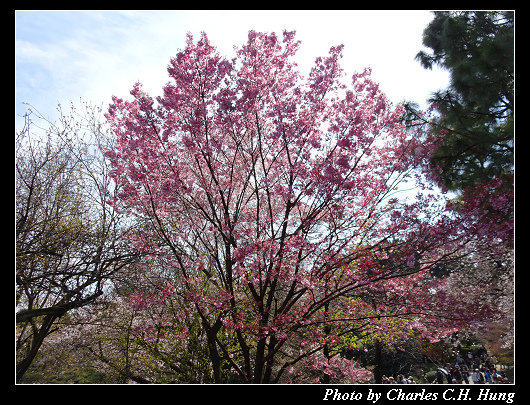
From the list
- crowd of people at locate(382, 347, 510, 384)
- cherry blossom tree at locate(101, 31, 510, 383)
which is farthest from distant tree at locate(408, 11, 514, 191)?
crowd of people at locate(382, 347, 510, 384)

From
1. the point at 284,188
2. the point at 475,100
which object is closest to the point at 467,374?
the point at 475,100

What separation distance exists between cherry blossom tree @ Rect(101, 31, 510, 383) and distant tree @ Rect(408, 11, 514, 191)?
3.87 feet

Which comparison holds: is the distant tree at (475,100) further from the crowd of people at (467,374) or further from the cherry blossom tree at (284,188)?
the crowd of people at (467,374)

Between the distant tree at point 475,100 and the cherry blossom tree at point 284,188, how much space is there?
118cm

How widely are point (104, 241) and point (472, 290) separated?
6.05 metres

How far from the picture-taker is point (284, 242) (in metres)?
4.38

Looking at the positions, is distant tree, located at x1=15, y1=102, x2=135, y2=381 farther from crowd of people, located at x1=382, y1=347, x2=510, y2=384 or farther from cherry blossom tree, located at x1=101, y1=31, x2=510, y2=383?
crowd of people, located at x1=382, y1=347, x2=510, y2=384

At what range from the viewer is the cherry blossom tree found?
14.1 ft

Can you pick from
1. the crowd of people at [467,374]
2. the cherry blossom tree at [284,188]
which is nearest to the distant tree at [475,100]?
the cherry blossom tree at [284,188]

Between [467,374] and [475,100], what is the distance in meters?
10.1

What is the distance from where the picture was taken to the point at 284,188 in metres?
4.52
